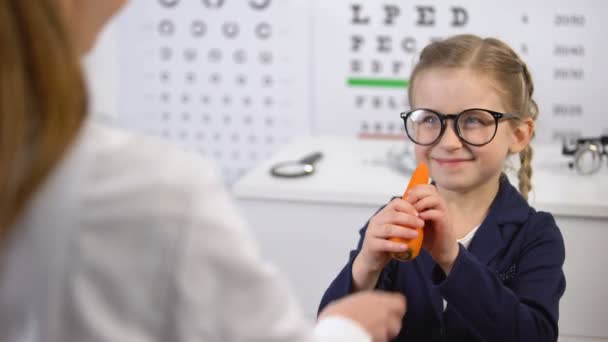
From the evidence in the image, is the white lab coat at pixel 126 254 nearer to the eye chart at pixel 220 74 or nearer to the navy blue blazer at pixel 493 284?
the navy blue blazer at pixel 493 284

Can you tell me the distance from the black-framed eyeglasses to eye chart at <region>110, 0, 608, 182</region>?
1.05 m

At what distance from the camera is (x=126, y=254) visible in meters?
0.45

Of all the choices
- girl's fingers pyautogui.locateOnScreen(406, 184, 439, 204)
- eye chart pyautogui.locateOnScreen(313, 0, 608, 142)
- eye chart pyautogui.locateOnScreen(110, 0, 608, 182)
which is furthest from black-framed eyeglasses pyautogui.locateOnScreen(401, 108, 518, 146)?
eye chart pyautogui.locateOnScreen(110, 0, 608, 182)

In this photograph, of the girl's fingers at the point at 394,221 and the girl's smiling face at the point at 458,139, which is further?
the girl's smiling face at the point at 458,139

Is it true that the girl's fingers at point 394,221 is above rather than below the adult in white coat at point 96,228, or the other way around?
below

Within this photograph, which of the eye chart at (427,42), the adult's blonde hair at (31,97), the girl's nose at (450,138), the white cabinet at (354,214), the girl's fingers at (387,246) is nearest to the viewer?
the adult's blonde hair at (31,97)

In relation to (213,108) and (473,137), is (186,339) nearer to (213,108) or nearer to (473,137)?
(473,137)

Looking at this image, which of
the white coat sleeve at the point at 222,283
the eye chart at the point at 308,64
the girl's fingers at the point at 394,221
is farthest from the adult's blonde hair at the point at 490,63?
the eye chart at the point at 308,64

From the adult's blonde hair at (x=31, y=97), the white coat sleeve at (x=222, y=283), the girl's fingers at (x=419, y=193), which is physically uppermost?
the adult's blonde hair at (x=31, y=97)

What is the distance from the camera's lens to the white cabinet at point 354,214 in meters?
0.99

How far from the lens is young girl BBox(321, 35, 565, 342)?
810 millimetres

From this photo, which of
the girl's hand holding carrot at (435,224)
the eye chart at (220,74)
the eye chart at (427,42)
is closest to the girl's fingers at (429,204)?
the girl's hand holding carrot at (435,224)

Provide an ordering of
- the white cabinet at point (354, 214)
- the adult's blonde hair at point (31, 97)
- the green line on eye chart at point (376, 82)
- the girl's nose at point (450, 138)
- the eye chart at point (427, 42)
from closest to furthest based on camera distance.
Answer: the adult's blonde hair at point (31, 97)
the girl's nose at point (450, 138)
the white cabinet at point (354, 214)
the eye chart at point (427, 42)
the green line on eye chart at point (376, 82)

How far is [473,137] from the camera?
0.90 m
